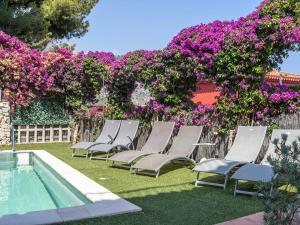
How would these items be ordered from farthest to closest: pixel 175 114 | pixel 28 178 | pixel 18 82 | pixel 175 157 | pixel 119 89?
1. pixel 18 82
2. pixel 119 89
3. pixel 175 114
4. pixel 28 178
5. pixel 175 157

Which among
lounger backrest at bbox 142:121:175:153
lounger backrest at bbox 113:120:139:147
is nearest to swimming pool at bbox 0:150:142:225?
lounger backrest at bbox 113:120:139:147

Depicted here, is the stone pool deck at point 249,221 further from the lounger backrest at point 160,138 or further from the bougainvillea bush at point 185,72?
the lounger backrest at point 160,138

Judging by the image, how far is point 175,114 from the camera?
11.7 meters

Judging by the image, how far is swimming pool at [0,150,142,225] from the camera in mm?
5039

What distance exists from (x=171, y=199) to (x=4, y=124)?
10.4m

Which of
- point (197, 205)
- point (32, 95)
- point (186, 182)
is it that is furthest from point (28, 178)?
point (32, 95)

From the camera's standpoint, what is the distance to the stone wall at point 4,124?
14.8 meters

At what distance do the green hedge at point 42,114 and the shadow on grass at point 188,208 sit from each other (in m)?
10.3

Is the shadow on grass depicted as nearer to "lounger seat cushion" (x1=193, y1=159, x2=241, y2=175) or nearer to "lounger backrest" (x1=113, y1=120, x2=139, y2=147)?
"lounger seat cushion" (x1=193, y1=159, x2=241, y2=175)

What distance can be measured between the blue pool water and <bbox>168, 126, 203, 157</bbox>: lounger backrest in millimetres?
2717

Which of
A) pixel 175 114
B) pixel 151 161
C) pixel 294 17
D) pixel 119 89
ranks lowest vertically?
pixel 151 161

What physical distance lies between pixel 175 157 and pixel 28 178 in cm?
375

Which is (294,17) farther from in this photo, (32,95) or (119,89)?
(32,95)

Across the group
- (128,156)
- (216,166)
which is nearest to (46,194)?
(128,156)
